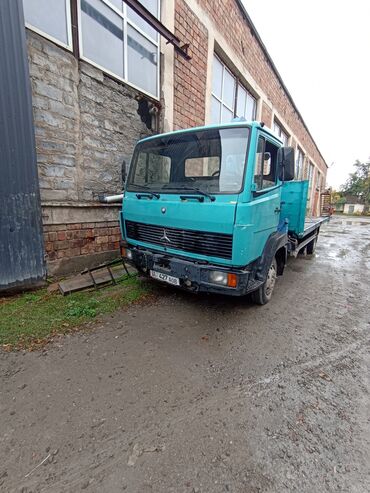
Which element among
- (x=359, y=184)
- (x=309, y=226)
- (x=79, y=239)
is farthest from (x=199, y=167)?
(x=359, y=184)

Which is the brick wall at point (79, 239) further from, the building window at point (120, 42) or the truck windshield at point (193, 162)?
the building window at point (120, 42)

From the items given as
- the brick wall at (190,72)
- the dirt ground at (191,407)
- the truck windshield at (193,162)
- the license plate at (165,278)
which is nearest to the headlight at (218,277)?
the license plate at (165,278)

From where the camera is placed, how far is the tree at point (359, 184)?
4816cm

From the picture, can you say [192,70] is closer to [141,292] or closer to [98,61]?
[98,61]

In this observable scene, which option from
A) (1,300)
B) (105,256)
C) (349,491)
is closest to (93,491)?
(349,491)

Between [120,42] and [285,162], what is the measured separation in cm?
439

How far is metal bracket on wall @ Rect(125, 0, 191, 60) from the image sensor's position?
4.53 metres

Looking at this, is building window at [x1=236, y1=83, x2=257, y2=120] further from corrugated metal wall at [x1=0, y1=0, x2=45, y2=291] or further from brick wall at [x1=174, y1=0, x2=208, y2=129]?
corrugated metal wall at [x1=0, y1=0, x2=45, y2=291]

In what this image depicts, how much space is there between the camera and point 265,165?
3117 mm

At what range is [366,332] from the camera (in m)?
3.14

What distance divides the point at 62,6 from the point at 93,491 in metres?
6.24

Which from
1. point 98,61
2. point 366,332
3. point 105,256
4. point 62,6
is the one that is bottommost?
point 366,332

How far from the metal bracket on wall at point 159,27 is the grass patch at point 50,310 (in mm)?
5120

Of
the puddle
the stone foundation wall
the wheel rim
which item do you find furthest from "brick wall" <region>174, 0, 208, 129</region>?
the puddle
